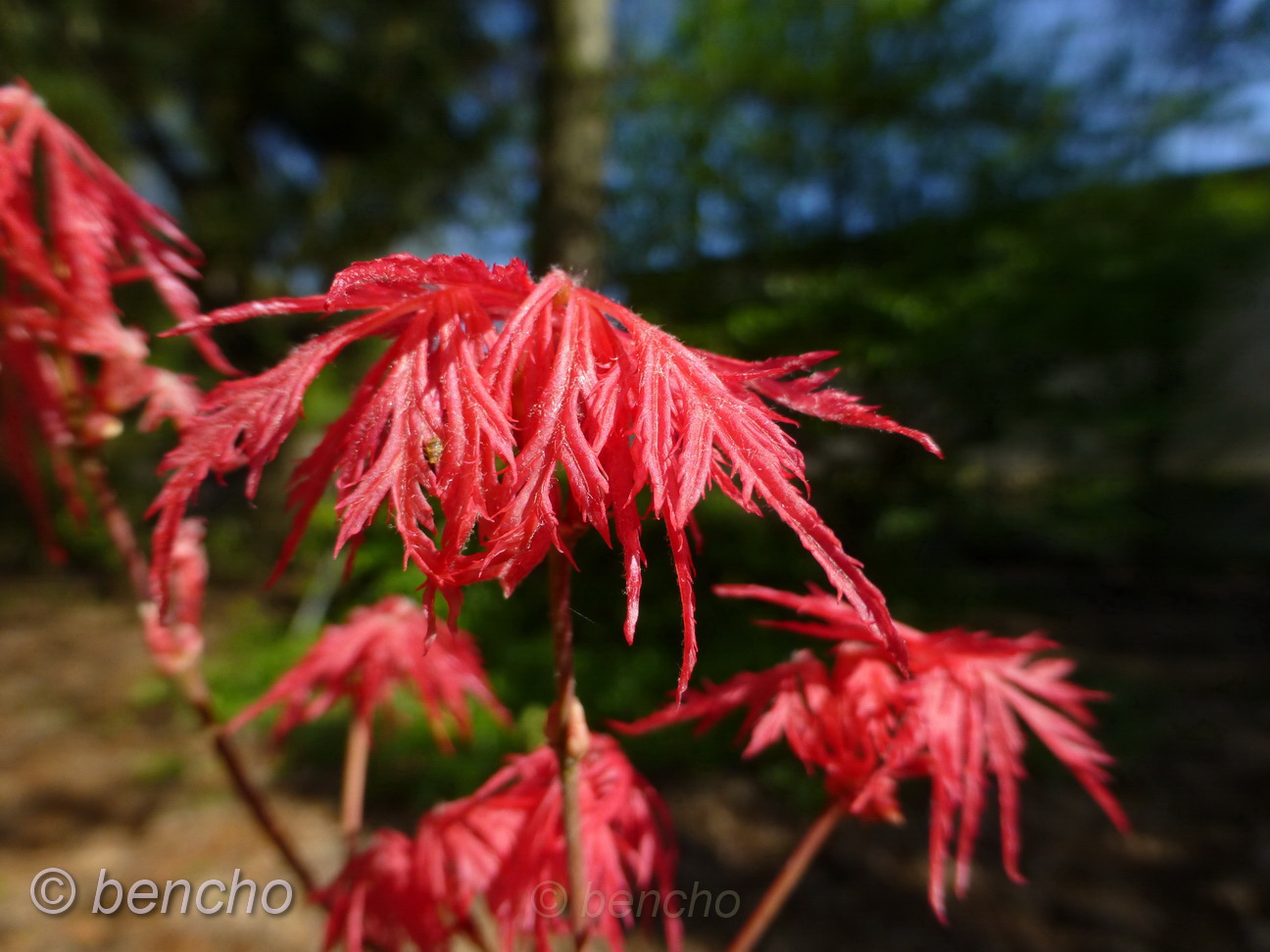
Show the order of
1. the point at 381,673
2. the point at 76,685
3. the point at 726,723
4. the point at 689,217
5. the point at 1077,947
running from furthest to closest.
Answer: the point at 689,217
the point at 76,685
the point at 726,723
the point at 1077,947
the point at 381,673

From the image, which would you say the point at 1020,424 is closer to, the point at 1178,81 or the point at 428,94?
the point at 1178,81

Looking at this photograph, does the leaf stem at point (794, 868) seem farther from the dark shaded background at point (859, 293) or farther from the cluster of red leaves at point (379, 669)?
the dark shaded background at point (859, 293)

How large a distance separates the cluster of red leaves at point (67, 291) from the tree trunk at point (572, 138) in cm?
162

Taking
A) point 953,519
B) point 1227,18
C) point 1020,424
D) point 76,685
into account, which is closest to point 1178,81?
point 1227,18

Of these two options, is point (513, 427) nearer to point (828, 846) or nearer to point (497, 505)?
point (497, 505)

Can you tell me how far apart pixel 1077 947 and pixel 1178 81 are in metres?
4.87

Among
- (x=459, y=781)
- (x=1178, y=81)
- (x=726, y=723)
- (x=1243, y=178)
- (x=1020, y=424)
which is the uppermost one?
(x=1178, y=81)

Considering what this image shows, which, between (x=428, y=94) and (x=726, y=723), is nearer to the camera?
(x=726, y=723)

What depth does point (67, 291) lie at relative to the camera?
557 millimetres

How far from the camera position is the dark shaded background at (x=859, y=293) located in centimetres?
226

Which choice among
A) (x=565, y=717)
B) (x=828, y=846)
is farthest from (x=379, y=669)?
(x=828, y=846)

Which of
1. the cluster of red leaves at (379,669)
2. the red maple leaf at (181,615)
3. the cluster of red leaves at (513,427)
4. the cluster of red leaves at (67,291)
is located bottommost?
the cluster of red leaves at (379,669)

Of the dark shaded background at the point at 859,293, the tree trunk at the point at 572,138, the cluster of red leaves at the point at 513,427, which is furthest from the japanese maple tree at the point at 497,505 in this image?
the tree trunk at the point at 572,138

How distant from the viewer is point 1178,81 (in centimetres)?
431
